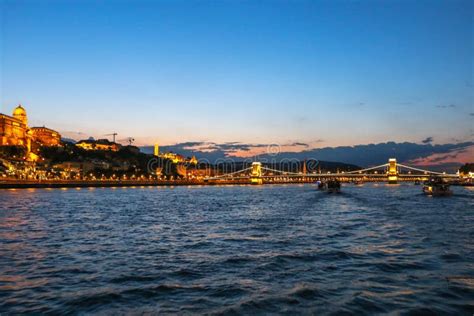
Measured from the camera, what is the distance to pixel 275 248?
14617 millimetres

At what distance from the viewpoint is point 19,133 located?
509 feet

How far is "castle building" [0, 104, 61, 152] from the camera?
145m

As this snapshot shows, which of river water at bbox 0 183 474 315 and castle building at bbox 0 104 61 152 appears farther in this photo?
castle building at bbox 0 104 61 152

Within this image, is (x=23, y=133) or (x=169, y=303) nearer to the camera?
(x=169, y=303)

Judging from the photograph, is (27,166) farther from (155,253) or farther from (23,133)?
(155,253)

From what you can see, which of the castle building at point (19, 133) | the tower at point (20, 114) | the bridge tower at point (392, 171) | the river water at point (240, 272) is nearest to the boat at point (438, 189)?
the river water at point (240, 272)

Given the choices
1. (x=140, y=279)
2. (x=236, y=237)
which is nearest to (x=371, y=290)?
(x=140, y=279)

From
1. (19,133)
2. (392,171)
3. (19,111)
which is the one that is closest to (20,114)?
(19,111)

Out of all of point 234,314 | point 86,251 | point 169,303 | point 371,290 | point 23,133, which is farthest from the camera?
point 23,133

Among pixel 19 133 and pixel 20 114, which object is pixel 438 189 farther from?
pixel 20 114

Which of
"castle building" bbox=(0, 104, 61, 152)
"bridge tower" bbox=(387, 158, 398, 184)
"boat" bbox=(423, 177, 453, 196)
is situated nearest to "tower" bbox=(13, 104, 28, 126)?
"castle building" bbox=(0, 104, 61, 152)

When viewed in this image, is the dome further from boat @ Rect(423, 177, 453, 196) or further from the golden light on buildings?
boat @ Rect(423, 177, 453, 196)

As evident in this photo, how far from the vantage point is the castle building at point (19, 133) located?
145250 millimetres

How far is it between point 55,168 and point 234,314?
6732 inches
